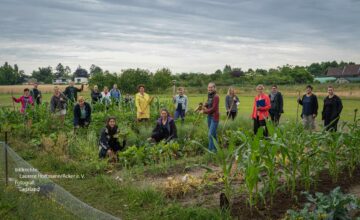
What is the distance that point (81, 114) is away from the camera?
10.2m

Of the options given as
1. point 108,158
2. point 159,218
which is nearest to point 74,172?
point 108,158

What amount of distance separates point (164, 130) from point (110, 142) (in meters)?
1.36

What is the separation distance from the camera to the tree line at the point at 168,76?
31.8 m

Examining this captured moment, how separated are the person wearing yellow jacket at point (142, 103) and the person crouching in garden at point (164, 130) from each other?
207 centimetres

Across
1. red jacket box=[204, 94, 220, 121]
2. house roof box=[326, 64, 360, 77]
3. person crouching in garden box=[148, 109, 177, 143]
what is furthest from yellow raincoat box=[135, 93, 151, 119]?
house roof box=[326, 64, 360, 77]

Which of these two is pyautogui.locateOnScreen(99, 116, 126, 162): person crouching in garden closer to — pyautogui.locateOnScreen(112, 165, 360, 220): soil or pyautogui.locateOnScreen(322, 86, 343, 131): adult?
pyautogui.locateOnScreen(112, 165, 360, 220): soil

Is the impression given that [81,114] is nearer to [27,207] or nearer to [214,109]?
[214,109]

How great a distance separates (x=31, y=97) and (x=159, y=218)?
9.57m

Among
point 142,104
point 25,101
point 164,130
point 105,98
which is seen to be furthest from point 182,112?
point 25,101

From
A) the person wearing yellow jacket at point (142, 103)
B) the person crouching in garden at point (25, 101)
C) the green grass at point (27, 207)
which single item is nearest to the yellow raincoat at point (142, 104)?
the person wearing yellow jacket at point (142, 103)

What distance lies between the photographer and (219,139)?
9953 mm

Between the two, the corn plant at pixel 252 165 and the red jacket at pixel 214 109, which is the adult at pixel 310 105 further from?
the corn plant at pixel 252 165

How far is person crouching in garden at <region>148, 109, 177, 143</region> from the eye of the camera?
30.0 ft

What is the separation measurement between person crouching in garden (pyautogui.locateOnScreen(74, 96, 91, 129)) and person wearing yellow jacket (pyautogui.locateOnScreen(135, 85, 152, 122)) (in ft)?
4.89
